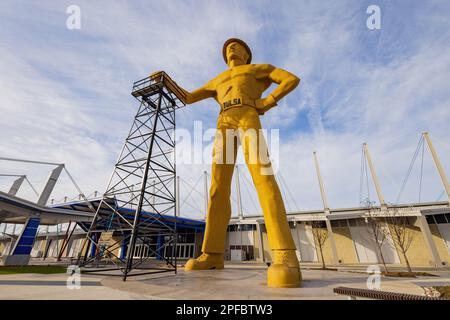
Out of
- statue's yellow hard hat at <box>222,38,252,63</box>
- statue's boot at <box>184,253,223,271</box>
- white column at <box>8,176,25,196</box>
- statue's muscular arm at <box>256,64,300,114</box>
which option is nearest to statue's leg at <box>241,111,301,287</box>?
statue's muscular arm at <box>256,64,300,114</box>

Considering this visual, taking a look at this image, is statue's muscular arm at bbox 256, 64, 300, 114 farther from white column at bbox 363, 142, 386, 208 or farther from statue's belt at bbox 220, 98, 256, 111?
white column at bbox 363, 142, 386, 208

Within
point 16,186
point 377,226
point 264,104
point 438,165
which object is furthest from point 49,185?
point 438,165

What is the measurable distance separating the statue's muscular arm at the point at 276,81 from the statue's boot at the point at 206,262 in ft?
23.3

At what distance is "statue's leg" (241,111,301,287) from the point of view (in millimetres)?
5980

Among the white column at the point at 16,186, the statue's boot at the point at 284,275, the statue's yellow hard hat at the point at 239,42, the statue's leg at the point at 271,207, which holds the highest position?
the statue's yellow hard hat at the point at 239,42

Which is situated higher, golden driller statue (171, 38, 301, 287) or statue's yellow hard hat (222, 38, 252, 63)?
statue's yellow hard hat (222, 38, 252, 63)

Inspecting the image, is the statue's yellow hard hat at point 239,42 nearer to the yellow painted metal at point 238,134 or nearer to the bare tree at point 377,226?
the yellow painted metal at point 238,134

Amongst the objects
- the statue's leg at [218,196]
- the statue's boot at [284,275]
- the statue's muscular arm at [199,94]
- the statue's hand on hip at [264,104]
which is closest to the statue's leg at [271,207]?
the statue's boot at [284,275]

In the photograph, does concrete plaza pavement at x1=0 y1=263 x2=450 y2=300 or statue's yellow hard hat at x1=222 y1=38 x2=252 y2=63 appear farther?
statue's yellow hard hat at x1=222 y1=38 x2=252 y2=63

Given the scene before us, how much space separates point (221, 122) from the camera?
32.3 ft

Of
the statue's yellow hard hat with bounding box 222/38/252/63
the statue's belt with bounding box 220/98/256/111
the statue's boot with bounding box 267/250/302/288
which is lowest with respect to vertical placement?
the statue's boot with bounding box 267/250/302/288

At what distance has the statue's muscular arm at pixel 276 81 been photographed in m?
8.41
